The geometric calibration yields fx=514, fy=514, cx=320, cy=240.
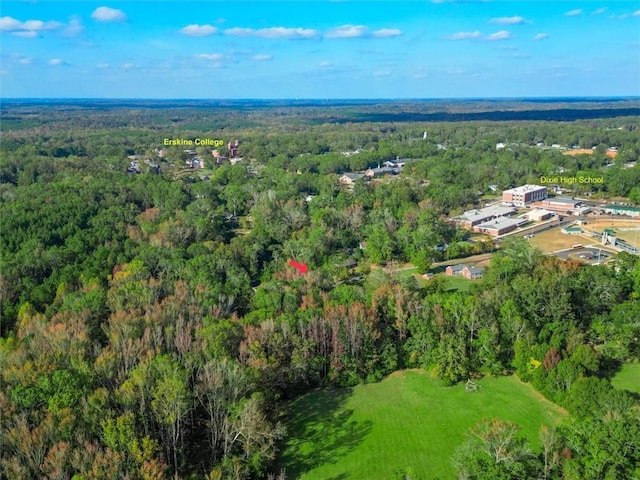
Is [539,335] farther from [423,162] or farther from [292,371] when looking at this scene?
[423,162]

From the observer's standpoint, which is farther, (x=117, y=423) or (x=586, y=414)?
(x=586, y=414)

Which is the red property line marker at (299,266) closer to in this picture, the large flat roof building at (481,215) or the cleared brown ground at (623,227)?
the large flat roof building at (481,215)

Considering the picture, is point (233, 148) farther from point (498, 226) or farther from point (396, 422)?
point (396, 422)

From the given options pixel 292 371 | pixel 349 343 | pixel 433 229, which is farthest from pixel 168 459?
pixel 433 229

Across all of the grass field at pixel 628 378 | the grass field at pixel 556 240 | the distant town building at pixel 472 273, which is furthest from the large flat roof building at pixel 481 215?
the grass field at pixel 628 378

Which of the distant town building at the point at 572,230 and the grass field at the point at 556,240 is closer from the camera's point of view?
the grass field at the point at 556,240

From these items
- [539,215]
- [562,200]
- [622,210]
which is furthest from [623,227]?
[562,200]
